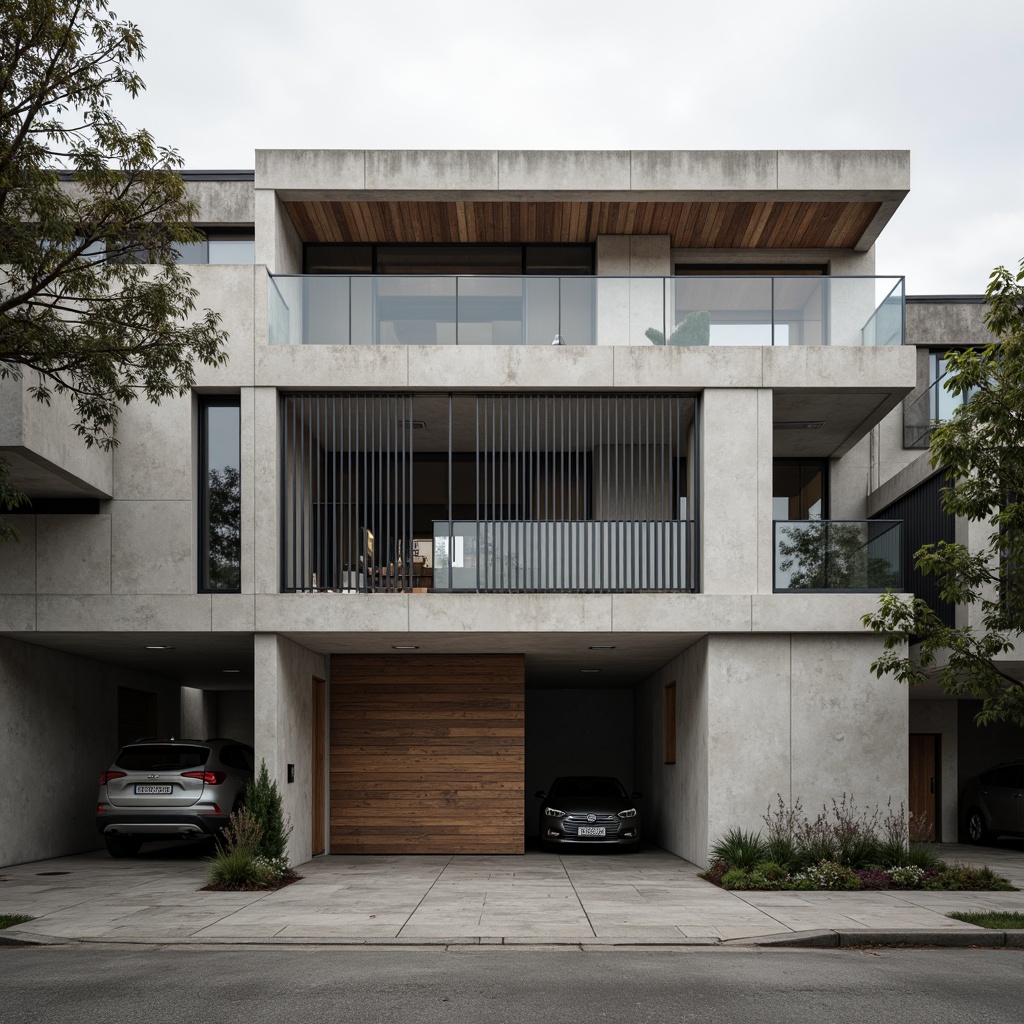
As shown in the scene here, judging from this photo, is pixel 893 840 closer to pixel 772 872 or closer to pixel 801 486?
pixel 772 872

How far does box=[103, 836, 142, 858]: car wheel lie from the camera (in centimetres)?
1625

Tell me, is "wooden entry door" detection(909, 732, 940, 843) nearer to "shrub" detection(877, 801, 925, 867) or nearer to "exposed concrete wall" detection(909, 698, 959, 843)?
"exposed concrete wall" detection(909, 698, 959, 843)

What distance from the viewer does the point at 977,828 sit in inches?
749

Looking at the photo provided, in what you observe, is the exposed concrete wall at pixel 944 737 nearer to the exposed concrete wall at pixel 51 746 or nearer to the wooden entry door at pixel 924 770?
the wooden entry door at pixel 924 770

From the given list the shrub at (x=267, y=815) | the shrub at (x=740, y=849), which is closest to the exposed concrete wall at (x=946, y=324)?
the shrub at (x=740, y=849)

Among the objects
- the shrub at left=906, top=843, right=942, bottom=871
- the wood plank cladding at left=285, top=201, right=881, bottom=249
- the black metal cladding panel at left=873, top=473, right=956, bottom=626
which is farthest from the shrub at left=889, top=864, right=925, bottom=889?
the wood plank cladding at left=285, top=201, right=881, bottom=249

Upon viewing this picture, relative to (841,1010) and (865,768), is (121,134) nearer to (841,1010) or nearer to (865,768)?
(841,1010)

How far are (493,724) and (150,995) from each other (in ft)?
33.7

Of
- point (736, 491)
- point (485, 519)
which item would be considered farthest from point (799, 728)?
point (485, 519)

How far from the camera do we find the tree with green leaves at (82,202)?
31.5 ft

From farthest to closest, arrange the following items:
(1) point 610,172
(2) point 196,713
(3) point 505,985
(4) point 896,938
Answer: (2) point 196,713 → (1) point 610,172 → (4) point 896,938 → (3) point 505,985

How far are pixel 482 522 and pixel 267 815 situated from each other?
4.68 meters

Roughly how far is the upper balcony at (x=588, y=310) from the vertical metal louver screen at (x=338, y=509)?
96 centimetres

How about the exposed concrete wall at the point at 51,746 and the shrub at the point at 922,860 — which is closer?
the shrub at the point at 922,860
